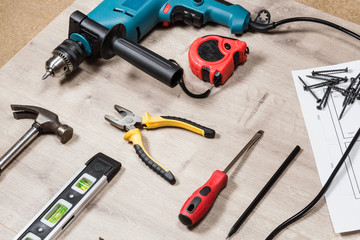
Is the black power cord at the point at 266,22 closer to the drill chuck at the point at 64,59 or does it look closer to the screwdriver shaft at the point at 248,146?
the screwdriver shaft at the point at 248,146

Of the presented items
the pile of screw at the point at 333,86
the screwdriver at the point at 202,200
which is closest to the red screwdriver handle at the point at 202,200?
the screwdriver at the point at 202,200

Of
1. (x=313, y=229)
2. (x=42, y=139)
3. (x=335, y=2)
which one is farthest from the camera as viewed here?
(x=335, y=2)

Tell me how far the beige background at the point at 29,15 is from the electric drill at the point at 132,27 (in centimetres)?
65

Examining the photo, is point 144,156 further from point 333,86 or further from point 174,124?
point 333,86

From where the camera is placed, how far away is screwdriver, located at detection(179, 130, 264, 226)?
0.68 m

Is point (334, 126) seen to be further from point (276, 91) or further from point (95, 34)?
point (95, 34)

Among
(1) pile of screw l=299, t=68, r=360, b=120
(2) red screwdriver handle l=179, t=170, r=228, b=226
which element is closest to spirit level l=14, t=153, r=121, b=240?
(2) red screwdriver handle l=179, t=170, r=228, b=226

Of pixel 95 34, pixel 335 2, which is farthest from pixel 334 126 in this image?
pixel 335 2

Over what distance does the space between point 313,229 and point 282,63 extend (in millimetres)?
329

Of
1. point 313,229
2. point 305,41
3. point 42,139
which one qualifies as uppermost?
point 305,41

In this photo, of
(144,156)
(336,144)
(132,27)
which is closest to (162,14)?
(132,27)

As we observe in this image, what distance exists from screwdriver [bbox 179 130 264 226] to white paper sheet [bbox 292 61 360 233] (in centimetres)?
17

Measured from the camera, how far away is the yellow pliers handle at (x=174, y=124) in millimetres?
773

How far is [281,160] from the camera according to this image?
2.48 feet
